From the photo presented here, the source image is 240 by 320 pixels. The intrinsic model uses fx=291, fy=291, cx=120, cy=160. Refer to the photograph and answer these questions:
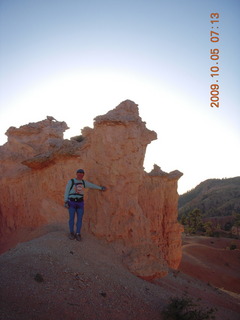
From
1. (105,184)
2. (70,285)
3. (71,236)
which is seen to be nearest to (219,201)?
(105,184)

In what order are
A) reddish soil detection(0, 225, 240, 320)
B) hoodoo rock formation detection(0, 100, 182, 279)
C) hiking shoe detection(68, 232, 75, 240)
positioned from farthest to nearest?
hoodoo rock formation detection(0, 100, 182, 279) < hiking shoe detection(68, 232, 75, 240) < reddish soil detection(0, 225, 240, 320)

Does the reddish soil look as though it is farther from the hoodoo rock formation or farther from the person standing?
the hoodoo rock formation

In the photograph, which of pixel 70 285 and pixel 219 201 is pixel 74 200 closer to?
pixel 70 285

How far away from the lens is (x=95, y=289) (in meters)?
6.51

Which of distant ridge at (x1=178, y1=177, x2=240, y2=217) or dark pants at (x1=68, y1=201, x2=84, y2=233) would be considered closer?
dark pants at (x1=68, y1=201, x2=84, y2=233)

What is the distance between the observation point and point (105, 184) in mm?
9648

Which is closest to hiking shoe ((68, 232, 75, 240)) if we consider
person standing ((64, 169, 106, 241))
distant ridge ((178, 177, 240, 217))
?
person standing ((64, 169, 106, 241))

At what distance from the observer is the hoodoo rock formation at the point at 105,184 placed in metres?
9.41

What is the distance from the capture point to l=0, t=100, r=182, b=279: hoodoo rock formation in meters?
9.41

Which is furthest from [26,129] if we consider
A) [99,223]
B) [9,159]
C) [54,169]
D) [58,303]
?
[58,303]

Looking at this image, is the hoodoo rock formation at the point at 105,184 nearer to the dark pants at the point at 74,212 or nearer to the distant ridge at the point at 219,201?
the dark pants at the point at 74,212

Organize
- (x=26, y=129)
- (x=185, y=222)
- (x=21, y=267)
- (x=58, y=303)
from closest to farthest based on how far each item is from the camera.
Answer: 1. (x=58, y=303)
2. (x=21, y=267)
3. (x=26, y=129)
4. (x=185, y=222)

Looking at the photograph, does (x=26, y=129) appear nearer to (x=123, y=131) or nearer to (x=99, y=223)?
(x=123, y=131)

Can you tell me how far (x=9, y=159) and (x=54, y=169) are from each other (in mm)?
3826
